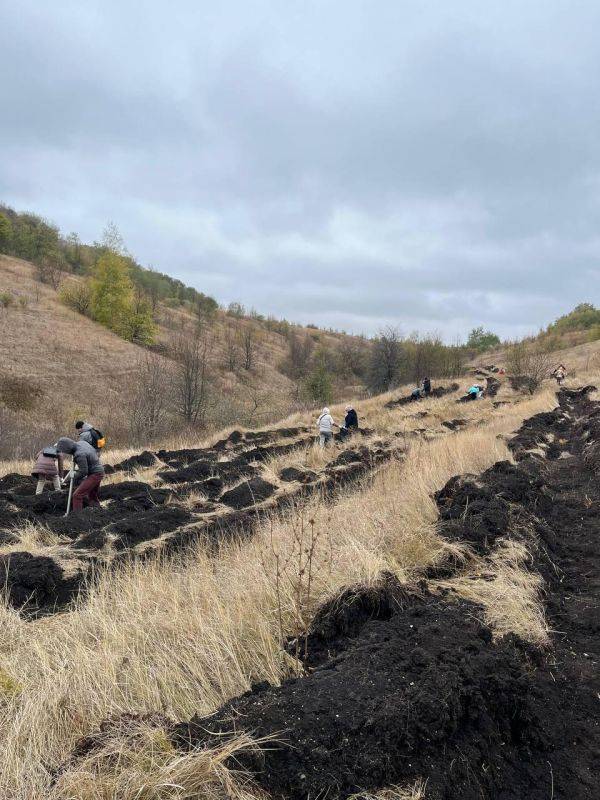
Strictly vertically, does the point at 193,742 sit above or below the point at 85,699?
above

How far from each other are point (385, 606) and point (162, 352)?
5634 centimetres

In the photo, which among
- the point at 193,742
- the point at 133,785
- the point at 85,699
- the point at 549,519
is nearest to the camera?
the point at 133,785

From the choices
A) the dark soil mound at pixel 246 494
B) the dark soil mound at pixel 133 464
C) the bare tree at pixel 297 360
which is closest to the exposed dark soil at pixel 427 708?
the dark soil mound at pixel 246 494

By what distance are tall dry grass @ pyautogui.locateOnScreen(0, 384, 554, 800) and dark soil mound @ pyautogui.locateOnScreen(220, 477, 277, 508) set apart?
17.8ft

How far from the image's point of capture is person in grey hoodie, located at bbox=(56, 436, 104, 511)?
9.16 meters

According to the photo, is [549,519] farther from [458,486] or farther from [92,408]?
[92,408]

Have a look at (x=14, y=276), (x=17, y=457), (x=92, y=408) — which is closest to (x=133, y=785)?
(x=17, y=457)

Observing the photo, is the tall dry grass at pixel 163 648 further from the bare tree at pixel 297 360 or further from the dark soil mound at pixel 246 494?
the bare tree at pixel 297 360

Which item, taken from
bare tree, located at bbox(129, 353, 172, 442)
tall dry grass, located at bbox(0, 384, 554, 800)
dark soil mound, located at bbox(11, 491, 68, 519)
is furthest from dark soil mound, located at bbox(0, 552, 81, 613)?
bare tree, located at bbox(129, 353, 172, 442)

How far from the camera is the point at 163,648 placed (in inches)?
128

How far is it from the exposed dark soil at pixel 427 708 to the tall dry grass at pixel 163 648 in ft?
0.71

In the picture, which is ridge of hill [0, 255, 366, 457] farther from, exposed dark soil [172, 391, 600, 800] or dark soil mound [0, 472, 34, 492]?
exposed dark soil [172, 391, 600, 800]

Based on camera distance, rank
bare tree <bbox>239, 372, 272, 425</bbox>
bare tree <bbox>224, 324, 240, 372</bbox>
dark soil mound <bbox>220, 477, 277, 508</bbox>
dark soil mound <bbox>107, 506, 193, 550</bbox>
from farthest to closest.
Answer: bare tree <bbox>224, 324, 240, 372</bbox> → bare tree <bbox>239, 372, 272, 425</bbox> → dark soil mound <bbox>220, 477, 277, 508</bbox> → dark soil mound <bbox>107, 506, 193, 550</bbox>

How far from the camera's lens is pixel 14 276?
5875cm
